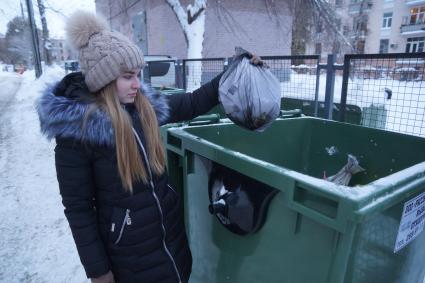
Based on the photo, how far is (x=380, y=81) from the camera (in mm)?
3357

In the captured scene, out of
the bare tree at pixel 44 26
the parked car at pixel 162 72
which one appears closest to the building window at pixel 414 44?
the bare tree at pixel 44 26

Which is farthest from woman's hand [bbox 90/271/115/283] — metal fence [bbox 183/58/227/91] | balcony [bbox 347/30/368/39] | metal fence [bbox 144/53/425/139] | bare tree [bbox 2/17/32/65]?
bare tree [bbox 2/17/32/65]

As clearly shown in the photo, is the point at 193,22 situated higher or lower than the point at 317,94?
higher

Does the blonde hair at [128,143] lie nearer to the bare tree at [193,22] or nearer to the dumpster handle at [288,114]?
the dumpster handle at [288,114]

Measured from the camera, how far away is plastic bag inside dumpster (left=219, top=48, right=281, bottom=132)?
149 centimetres

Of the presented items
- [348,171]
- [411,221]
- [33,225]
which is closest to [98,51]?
[411,221]

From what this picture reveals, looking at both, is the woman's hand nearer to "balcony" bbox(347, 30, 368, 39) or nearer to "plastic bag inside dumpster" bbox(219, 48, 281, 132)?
"plastic bag inside dumpster" bbox(219, 48, 281, 132)

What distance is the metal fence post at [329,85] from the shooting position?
3420 millimetres

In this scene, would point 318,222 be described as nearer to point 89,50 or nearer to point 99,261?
point 99,261

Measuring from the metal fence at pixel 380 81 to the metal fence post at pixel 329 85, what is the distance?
178mm

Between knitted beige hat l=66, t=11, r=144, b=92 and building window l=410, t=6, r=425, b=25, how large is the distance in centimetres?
4046

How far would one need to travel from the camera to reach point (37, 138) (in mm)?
6891

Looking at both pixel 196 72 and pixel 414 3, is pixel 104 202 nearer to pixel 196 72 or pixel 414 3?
pixel 196 72

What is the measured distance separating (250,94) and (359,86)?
2467 millimetres
